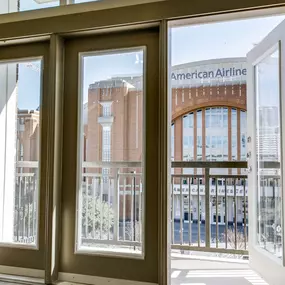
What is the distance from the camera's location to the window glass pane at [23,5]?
2652 mm

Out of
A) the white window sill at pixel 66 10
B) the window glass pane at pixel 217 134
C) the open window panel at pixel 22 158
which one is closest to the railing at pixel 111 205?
the open window panel at pixel 22 158

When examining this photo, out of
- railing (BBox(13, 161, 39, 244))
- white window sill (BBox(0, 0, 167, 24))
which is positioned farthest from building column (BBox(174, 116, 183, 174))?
white window sill (BBox(0, 0, 167, 24))

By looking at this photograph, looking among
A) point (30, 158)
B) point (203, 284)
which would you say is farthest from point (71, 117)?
point (203, 284)

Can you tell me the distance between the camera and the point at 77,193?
2.54 meters

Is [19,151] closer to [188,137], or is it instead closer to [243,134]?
[188,137]

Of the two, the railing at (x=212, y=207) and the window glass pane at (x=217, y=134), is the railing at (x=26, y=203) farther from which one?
the window glass pane at (x=217, y=134)

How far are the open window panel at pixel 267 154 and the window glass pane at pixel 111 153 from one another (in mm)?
1008

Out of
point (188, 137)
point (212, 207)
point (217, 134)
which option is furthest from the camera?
point (188, 137)

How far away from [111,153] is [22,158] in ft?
2.67

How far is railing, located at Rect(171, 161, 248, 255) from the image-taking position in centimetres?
359

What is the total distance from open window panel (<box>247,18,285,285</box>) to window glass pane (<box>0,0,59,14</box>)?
5.85 ft

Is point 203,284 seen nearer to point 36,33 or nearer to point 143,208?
point 143,208

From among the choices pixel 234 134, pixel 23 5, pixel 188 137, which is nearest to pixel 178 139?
pixel 188 137

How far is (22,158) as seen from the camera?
→ 275 centimetres
